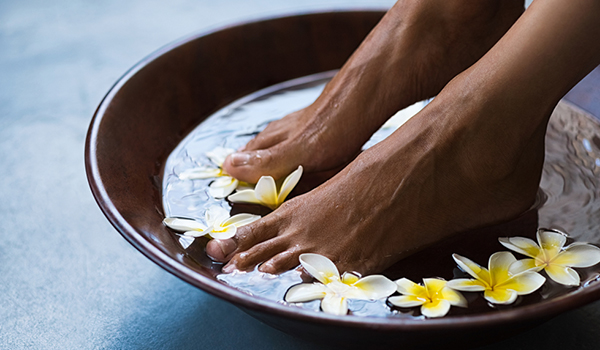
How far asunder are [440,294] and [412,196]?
5.7 inches

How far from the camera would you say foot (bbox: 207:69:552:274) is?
80 cm

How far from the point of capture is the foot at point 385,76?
39.3 inches

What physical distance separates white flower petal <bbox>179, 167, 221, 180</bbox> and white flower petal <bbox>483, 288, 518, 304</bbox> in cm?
48

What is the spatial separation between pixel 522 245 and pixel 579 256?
72 mm

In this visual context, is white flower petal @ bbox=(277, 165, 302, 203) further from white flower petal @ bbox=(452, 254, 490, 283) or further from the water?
white flower petal @ bbox=(452, 254, 490, 283)

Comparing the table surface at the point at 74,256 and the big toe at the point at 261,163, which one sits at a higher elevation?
the big toe at the point at 261,163

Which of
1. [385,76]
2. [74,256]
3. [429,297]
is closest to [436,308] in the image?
[429,297]

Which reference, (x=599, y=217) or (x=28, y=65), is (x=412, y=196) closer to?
(x=599, y=217)

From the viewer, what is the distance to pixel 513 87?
2.48 ft

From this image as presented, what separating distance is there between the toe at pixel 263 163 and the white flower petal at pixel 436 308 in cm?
36

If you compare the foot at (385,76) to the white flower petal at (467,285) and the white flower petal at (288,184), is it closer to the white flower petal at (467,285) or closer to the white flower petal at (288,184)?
the white flower petal at (288,184)

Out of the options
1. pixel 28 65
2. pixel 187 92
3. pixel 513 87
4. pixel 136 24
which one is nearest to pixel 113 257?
pixel 187 92

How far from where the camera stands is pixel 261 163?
0.99 m

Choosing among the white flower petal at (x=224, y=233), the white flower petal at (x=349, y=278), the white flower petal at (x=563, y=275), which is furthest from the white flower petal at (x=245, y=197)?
the white flower petal at (x=563, y=275)
